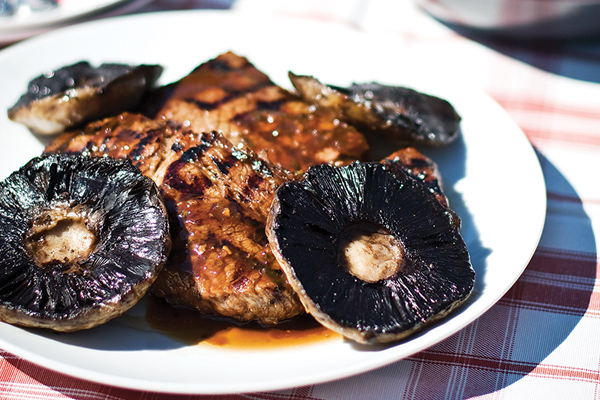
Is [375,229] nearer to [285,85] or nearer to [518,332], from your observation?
[518,332]

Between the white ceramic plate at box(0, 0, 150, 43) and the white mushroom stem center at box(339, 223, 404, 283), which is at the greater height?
the white ceramic plate at box(0, 0, 150, 43)

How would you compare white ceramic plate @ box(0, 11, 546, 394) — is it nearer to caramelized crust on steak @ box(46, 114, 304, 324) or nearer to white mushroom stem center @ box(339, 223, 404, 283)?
caramelized crust on steak @ box(46, 114, 304, 324)

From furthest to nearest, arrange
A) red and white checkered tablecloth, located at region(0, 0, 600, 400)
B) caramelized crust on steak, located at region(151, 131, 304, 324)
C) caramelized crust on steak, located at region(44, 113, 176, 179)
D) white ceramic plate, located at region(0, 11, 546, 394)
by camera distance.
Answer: caramelized crust on steak, located at region(44, 113, 176, 179) → caramelized crust on steak, located at region(151, 131, 304, 324) → red and white checkered tablecloth, located at region(0, 0, 600, 400) → white ceramic plate, located at region(0, 11, 546, 394)

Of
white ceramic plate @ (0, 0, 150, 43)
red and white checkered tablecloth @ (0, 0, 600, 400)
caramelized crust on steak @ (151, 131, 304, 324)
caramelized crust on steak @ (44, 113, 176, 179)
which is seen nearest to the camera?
red and white checkered tablecloth @ (0, 0, 600, 400)

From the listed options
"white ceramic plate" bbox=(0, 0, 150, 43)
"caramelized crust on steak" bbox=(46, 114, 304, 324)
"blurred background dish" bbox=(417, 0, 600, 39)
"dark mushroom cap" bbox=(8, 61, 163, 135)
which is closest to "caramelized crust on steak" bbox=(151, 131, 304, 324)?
"caramelized crust on steak" bbox=(46, 114, 304, 324)

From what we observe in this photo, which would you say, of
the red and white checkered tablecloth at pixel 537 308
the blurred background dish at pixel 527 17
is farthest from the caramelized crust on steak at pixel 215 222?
the blurred background dish at pixel 527 17

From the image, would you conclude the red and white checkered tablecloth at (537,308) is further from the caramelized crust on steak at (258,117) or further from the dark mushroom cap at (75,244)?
the caramelized crust on steak at (258,117)
